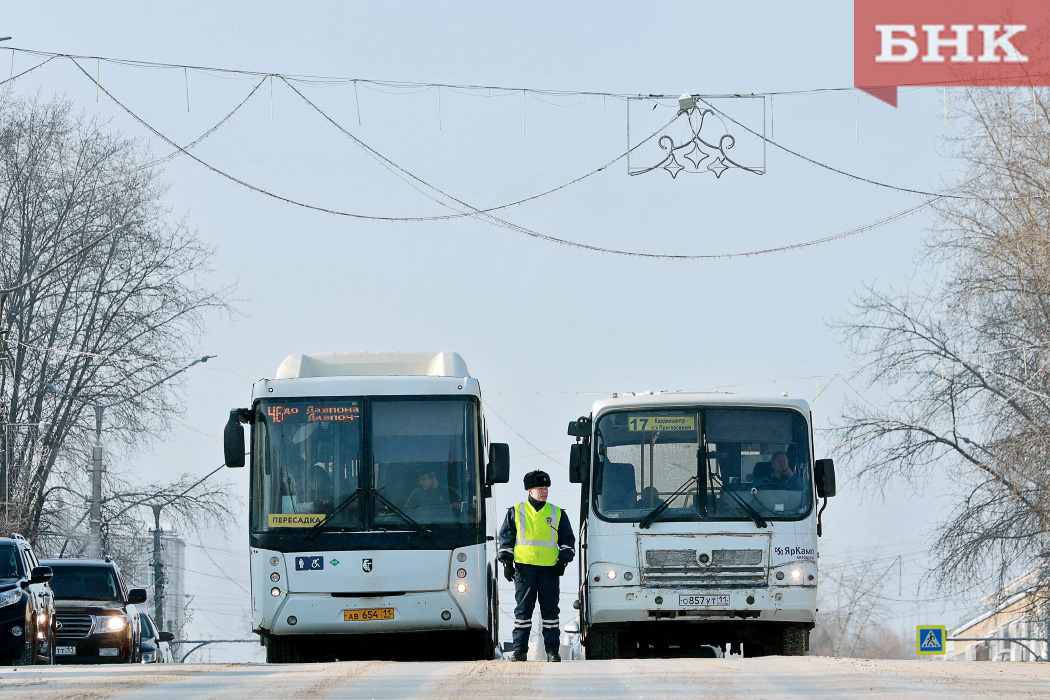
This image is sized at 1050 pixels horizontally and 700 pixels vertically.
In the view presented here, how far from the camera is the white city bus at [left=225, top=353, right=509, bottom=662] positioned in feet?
55.7

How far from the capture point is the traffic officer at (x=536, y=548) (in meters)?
16.4

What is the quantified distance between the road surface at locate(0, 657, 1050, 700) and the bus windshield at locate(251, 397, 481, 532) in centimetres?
218

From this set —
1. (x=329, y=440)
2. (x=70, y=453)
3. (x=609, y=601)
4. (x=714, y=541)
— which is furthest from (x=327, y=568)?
(x=70, y=453)

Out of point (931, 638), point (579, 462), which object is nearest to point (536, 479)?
point (579, 462)

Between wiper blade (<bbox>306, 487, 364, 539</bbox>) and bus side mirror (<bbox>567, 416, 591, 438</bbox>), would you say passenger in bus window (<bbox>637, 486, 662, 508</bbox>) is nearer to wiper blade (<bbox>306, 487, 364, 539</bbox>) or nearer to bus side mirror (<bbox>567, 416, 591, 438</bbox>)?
bus side mirror (<bbox>567, 416, 591, 438</bbox>)

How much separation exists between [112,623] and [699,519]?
9389 mm

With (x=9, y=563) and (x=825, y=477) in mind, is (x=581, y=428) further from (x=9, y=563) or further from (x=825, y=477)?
(x=9, y=563)

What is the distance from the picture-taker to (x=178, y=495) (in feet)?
148

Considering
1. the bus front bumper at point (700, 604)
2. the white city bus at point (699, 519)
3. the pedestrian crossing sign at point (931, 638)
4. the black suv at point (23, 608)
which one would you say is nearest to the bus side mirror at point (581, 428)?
the white city bus at point (699, 519)

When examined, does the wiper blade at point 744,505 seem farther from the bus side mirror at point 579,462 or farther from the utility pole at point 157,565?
the utility pole at point 157,565

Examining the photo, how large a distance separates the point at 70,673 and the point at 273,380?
13.9 feet

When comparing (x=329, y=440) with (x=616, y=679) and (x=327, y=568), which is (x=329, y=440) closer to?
(x=327, y=568)

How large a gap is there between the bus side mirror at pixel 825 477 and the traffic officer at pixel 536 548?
3.05 metres

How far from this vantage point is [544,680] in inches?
502
